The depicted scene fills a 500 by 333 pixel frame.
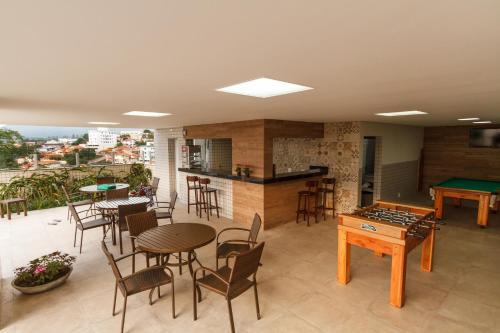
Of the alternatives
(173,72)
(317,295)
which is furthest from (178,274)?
(173,72)

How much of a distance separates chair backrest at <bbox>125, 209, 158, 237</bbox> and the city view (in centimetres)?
638

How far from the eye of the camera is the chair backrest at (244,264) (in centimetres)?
229

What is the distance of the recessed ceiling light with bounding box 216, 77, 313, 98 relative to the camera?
2402mm

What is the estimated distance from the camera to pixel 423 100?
3.12m

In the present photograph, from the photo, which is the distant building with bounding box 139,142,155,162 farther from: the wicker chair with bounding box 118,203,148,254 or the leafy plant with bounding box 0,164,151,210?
the wicker chair with bounding box 118,203,148,254

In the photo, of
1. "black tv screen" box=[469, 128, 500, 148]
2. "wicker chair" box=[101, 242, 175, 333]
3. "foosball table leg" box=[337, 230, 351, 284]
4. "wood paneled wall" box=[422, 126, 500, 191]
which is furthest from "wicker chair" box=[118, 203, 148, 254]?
"black tv screen" box=[469, 128, 500, 148]

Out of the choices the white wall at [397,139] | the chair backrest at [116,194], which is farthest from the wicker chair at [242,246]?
the white wall at [397,139]

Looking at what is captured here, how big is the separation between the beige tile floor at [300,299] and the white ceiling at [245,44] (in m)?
2.35

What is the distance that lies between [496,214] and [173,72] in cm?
867

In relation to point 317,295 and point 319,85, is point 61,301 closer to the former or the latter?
point 317,295

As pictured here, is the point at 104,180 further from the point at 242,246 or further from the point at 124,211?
the point at 242,246

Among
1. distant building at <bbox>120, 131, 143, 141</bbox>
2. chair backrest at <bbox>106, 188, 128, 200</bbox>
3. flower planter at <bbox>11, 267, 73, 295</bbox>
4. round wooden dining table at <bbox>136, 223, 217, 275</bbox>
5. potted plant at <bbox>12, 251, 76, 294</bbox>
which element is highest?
distant building at <bbox>120, 131, 143, 141</bbox>

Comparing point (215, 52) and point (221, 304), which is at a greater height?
point (215, 52)

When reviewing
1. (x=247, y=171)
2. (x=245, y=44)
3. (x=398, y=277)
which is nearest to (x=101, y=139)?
(x=247, y=171)
